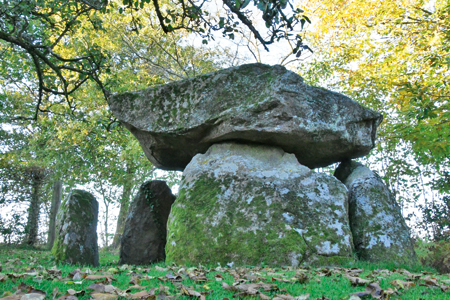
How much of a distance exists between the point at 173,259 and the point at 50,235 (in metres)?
12.6

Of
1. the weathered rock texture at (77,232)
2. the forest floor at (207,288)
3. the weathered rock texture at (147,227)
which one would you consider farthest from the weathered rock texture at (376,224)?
the weathered rock texture at (77,232)

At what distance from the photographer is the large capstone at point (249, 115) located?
257 inches

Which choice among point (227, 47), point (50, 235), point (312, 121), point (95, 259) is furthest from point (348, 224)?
point (50, 235)

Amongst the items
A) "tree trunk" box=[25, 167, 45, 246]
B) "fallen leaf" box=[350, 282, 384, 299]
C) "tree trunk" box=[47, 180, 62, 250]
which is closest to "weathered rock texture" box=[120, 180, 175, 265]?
"fallen leaf" box=[350, 282, 384, 299]

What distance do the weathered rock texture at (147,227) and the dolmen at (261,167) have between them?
0.96 meters

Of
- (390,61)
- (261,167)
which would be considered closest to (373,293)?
(261,167)

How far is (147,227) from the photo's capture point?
7.69 meters

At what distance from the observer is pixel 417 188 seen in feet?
45.0

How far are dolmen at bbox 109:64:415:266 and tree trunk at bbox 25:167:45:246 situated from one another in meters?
12.0

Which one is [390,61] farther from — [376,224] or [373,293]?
[373,293]

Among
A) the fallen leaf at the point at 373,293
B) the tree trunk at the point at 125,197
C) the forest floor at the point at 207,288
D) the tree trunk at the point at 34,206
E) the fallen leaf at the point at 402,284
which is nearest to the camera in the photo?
the forest floor at the point at 207,288

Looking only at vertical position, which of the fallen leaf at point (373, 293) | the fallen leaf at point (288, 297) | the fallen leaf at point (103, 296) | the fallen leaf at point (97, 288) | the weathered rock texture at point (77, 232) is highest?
the weathered rock texture at point (77, 232)

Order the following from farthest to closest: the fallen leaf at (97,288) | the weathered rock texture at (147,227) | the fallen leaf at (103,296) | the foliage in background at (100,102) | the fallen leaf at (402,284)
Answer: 1. the foliage in background at (100,102)
2. the weathered rock texture at (147,227)
3. the fallen leaf at (402,284)
4. the fallen leaf at (97,288)
5. the fallen leaf at (103,296)

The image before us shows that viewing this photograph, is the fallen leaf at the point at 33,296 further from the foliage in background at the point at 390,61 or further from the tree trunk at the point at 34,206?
the tree trunk at the point at 34,206
